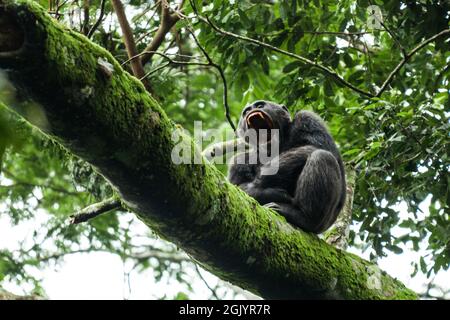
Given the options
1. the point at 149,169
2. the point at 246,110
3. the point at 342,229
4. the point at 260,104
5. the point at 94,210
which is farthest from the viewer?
the point at 246,110

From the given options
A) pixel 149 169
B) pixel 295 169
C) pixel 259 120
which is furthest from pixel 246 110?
pixel 149 169

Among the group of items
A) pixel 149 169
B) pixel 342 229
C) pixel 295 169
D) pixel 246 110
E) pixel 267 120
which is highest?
pixel 246 110

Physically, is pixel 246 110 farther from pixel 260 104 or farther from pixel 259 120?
pixel 259 120

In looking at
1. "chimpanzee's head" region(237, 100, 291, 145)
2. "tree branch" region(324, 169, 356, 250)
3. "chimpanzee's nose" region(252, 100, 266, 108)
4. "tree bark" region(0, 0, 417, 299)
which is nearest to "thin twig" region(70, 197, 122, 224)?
"tree bark" region(0, 0, 417, 299)

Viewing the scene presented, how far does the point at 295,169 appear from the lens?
6414 millimetres

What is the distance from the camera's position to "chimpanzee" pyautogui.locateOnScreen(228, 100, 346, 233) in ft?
19.2

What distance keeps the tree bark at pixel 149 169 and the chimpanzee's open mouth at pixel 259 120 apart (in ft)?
7.55

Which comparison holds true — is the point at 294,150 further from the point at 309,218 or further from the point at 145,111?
the point at 145,111

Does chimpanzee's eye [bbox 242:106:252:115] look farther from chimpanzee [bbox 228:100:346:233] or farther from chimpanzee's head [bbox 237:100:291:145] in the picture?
chimpanzee's head [bbox 237:100:291:145]

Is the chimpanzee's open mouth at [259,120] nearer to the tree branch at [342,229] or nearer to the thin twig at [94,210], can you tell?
the tree branch at [342,229]

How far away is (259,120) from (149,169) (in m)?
3.95

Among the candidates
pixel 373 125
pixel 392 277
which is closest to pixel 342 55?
pixel 373 125

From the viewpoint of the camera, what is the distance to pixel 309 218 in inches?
228

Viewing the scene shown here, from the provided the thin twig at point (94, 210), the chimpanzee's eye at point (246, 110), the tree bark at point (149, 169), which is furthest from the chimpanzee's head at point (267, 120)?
A: the thin twig at point (94, 210)
